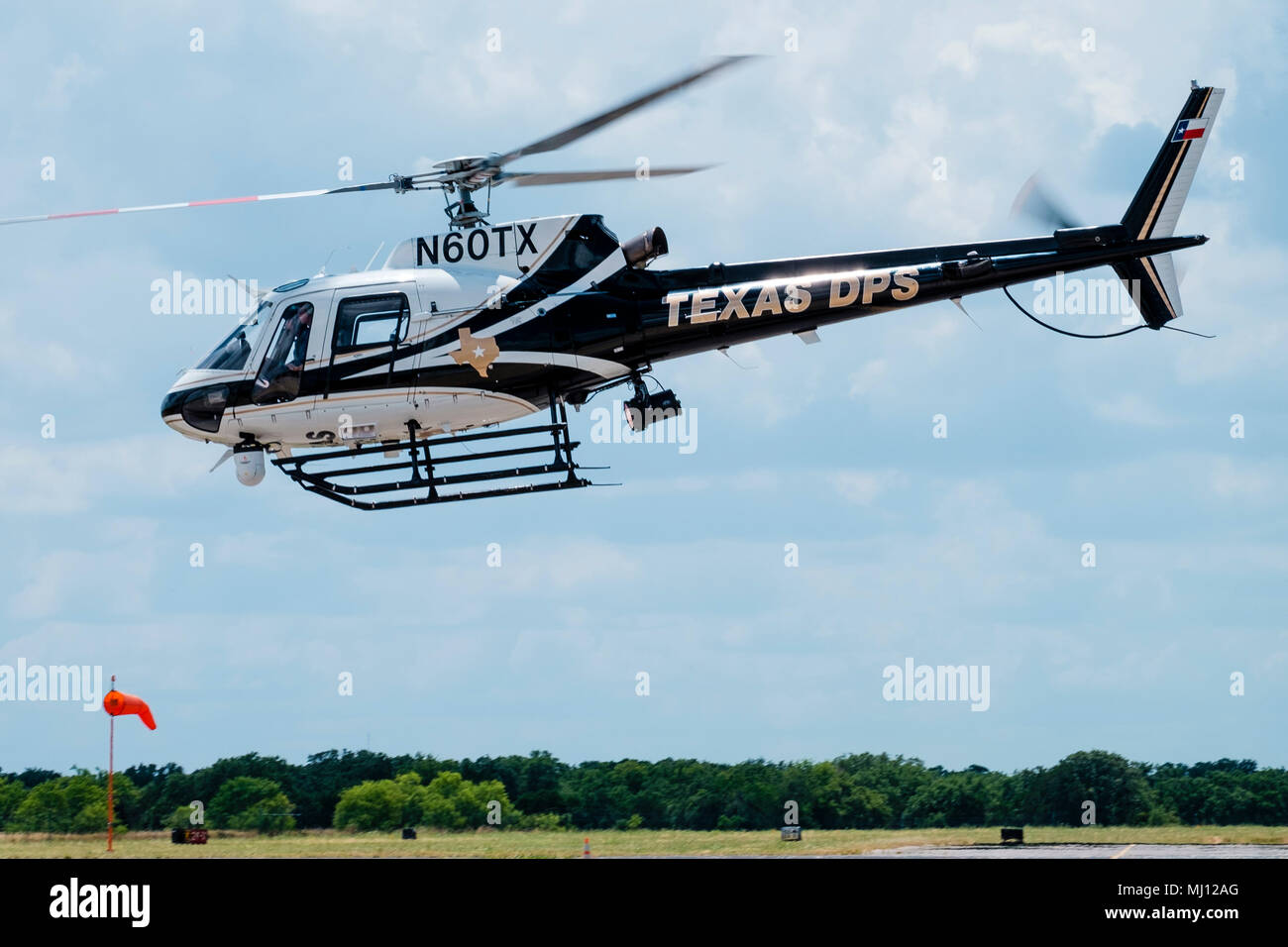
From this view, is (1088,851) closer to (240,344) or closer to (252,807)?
(240,344)

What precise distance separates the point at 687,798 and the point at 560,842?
429 inches

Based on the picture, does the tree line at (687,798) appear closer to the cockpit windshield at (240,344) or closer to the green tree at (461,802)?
the green tree at (461,802)

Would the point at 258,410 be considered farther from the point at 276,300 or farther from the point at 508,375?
the point at 508,375

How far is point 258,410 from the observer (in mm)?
26094

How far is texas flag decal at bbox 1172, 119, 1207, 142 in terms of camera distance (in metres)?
25.6

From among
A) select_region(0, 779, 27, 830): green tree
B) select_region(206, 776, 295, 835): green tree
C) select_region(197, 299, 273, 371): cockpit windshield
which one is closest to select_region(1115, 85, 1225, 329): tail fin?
select_region(197, 299, 273, 371): cockpit windshield

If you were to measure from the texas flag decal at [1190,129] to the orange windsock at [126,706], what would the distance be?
19.3 meters

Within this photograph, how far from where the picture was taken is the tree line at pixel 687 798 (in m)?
33.6

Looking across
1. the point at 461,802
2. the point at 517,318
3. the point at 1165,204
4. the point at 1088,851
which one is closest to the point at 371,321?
the point at 517,318

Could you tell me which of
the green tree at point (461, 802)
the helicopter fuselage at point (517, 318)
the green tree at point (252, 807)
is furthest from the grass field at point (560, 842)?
the helicopter fuselage at point (517, 318)

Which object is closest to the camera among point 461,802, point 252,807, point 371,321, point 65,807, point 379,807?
point 371,321

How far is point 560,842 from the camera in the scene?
27719 millimetres

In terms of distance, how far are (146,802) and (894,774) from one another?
19.0 metres
